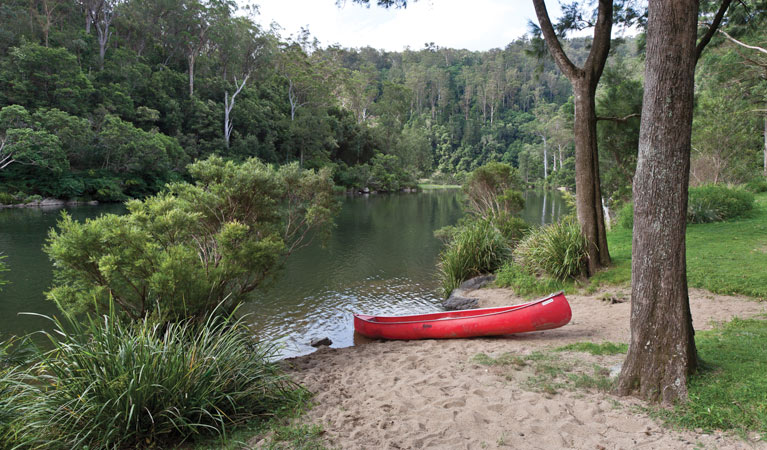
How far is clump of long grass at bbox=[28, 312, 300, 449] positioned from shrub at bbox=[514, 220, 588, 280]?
6844 millimetres

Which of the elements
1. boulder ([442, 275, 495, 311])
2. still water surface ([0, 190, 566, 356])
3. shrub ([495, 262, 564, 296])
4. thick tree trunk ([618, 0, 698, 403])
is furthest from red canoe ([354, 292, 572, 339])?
shrub ([495, 262, 564, 296])

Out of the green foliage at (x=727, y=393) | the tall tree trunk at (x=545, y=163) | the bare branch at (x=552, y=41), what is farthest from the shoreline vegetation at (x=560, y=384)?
the tall tree trunk at (x=545, y=163)

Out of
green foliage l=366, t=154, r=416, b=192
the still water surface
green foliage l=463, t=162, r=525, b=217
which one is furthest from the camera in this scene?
green foliage l=366, t=154, r=416, b=192

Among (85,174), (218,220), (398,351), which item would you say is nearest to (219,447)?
(398,351)

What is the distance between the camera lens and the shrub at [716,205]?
39.9ft

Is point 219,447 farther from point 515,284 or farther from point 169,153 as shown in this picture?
point 169,153

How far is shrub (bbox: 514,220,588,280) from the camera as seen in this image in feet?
28.4

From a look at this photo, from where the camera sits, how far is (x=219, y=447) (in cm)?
320

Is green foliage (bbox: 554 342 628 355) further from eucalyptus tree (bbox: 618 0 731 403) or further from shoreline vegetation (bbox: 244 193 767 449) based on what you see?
eucalyptus tree (bbox: 618 0 731 403)

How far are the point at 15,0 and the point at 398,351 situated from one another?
46.3 metres

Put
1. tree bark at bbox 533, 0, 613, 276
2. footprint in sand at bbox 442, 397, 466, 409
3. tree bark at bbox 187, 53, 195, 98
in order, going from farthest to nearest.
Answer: tree bark at bbox 187, 53, 195, 98 < tree bark at bbox 533, 0, 613, 276 < footprint in sand at bbox 442, 397, 466, 409

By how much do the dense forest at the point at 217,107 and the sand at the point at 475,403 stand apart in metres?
5.97

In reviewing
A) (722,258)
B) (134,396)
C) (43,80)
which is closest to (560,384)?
(134,396)

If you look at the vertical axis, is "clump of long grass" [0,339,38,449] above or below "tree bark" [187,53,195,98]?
below
